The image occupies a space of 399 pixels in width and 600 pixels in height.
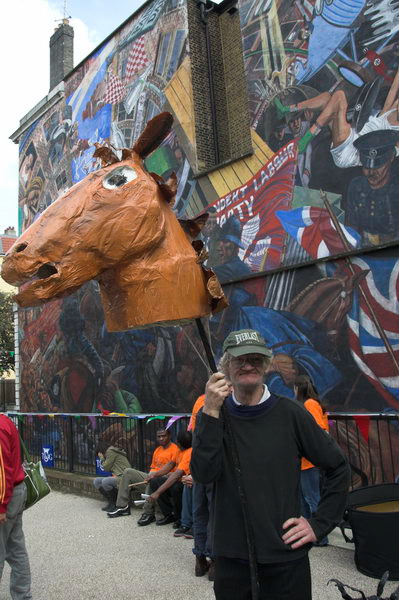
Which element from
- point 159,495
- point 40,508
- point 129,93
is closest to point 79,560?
point 159,495

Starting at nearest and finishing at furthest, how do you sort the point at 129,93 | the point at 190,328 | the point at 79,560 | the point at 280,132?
1. the point at 79,560
2. the point at 280,132
3. the point at 190,328
4. the point at 129,93

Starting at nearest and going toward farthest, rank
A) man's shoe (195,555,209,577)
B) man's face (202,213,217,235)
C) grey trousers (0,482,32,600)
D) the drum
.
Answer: grey trousers (0,482,32,600) → the drum → man's shoe (195,555,209,577) → man's face (202,213,217,235)

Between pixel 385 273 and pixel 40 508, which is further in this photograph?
pixel 40 508

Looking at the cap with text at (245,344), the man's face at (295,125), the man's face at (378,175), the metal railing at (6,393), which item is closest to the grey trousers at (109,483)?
the man's face at (378,175)

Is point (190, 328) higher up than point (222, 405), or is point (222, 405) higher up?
point (190, 328)

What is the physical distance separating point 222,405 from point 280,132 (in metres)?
7.21

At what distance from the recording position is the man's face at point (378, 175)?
23.2 ft

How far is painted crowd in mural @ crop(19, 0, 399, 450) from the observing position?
7.17m

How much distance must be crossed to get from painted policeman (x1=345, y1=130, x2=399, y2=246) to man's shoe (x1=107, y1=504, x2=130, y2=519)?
5018 millimetres

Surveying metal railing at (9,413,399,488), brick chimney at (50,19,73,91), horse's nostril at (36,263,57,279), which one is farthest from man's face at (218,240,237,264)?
brick chimney at (50,19,73,91)

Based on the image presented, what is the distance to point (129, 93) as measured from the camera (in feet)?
38.1

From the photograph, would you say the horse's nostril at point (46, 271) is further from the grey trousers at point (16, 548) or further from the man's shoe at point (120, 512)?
the man's shoe at point (120, 512)

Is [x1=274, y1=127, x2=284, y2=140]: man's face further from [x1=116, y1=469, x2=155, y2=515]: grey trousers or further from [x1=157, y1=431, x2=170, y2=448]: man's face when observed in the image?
[x1=116, y1=469, x2=155, y2=515]: grey trousers

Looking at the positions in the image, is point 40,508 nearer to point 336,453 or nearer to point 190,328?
point 190,328
